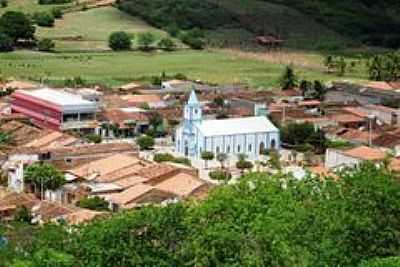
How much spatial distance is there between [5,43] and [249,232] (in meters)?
31.1

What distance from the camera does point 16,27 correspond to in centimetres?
4303

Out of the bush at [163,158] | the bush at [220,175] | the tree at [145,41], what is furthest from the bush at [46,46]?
the bush at [220,175]

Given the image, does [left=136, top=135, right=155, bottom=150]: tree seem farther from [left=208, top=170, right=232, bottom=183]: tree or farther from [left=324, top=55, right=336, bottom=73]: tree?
[left=324, top=55, right=336, bottom=73]: tree

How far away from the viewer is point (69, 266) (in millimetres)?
11469

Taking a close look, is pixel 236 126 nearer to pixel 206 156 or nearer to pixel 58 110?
pixel 206 156

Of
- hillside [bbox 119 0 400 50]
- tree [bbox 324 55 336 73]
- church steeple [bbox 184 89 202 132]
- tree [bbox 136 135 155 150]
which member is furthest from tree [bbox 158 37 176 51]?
church steeple [bbox 184 89 202 132]

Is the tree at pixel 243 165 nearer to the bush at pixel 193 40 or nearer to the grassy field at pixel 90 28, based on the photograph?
the grassy field at pixel 90 28

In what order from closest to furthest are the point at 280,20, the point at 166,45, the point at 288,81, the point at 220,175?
the point at 220,175 → the point at 288,81 → the point at 166,45 → the point at 280,20

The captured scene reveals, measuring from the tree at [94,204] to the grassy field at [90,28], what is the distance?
24.7 metres

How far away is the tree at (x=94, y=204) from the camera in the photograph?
19.2m

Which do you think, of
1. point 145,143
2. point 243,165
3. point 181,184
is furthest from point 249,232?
point 145,143

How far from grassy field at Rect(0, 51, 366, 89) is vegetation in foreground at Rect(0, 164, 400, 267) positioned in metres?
22.3

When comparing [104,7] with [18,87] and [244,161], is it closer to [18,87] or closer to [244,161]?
[18,87]

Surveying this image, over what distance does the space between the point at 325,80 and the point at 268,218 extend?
2598cm
